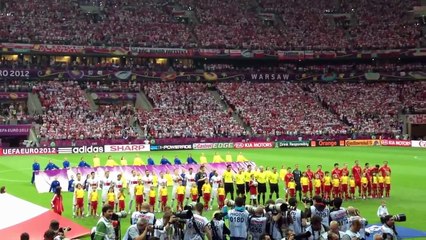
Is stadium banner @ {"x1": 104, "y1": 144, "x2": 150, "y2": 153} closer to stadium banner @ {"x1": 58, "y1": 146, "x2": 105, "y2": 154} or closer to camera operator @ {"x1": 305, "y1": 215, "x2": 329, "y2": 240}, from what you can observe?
stadium banner @ {"x1": 58, "y1": 146, "x2": 105, "y2": 154}

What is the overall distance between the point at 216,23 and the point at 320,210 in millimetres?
67436

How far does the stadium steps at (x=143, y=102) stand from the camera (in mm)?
66125

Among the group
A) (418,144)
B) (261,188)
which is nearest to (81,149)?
(261,188)

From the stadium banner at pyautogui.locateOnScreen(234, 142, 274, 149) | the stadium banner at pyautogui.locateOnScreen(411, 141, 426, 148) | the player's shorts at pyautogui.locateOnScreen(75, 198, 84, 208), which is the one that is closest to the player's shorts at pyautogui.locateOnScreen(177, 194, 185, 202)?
the player's shorts at pyautogui.locateOnScreen(75, 198, 84, 208)

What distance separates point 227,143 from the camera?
58.5 m

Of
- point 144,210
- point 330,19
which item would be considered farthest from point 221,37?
point 144,210

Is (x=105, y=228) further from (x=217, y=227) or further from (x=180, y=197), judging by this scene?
(x=180, y=197)

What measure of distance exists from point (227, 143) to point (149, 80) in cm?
1685

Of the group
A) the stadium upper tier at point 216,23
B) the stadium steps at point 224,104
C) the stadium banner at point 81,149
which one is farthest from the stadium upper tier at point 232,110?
the stadium upper tier at point 216,23

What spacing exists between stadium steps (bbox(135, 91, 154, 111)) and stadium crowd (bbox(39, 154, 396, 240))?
34486 mm

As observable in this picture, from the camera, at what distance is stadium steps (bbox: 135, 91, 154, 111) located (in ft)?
217

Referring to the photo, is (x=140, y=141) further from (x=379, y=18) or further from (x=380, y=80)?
(x=379, y=18)

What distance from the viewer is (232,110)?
222 ft

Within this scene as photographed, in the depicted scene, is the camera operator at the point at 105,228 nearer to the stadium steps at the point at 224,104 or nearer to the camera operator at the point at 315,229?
the camera operator at the point at 315,229
